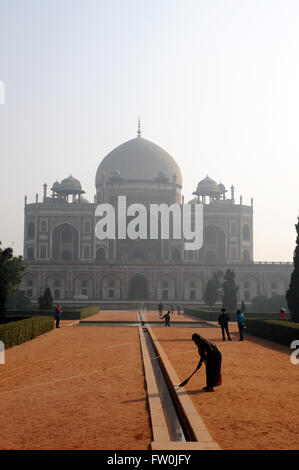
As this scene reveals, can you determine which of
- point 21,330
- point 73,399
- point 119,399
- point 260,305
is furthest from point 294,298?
point 260,305

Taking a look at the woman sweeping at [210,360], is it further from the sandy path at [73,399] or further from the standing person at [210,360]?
the sandy path at [73,399]

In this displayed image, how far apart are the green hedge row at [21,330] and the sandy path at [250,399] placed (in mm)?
4734

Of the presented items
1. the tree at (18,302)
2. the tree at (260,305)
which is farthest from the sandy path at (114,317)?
the tree at (260,305)

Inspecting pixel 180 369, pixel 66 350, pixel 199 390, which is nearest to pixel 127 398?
pixel 199 390

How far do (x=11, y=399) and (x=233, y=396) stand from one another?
3538mm

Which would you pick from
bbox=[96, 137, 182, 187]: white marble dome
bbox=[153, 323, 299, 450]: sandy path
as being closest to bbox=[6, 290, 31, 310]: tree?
bbox=[96, 137, 182, 187]: white marble dome

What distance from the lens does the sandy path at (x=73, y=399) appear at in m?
6.55

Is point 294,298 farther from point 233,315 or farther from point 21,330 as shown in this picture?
point 21,330

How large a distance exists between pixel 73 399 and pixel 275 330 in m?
12.2

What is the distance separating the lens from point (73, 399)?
29.6ft

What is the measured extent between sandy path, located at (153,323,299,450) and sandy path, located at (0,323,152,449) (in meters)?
0.91

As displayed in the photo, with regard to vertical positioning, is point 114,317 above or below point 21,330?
below

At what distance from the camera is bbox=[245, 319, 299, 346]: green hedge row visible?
17827mm

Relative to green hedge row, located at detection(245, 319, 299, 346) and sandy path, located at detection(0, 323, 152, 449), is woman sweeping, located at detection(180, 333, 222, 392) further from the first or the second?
green hedge row, located at detection(245, 319, 299, 346)
